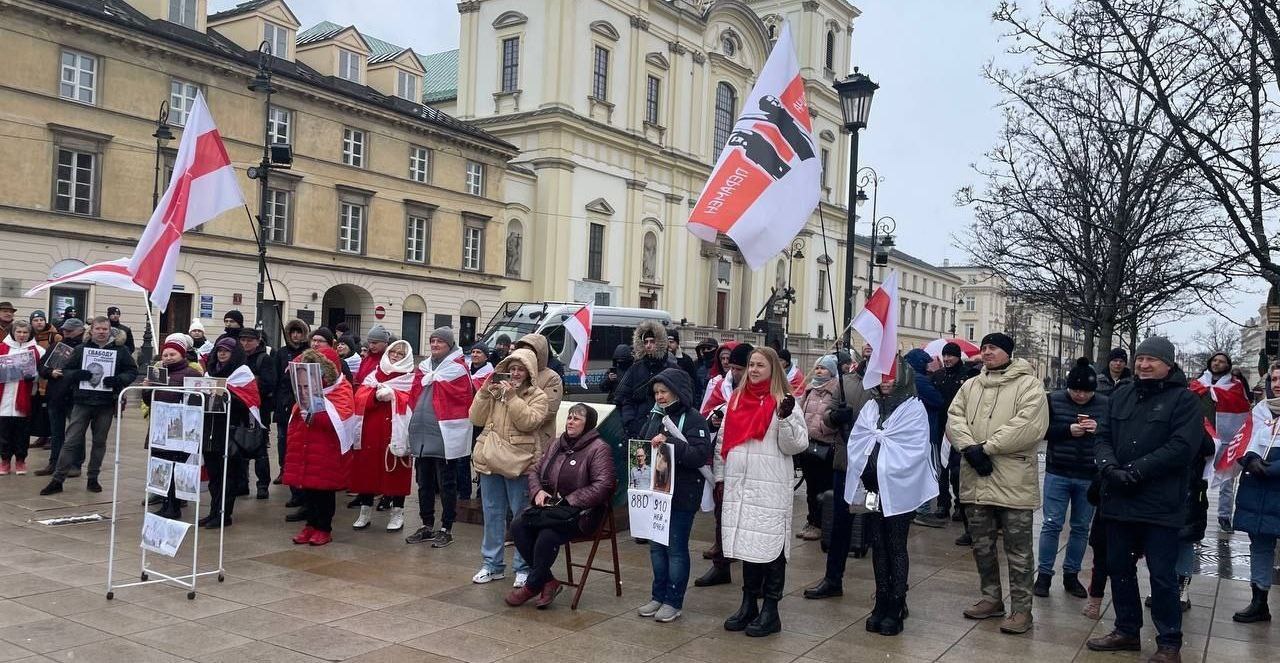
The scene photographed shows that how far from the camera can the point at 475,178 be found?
141 feet

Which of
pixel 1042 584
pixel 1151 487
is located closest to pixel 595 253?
pixel 1042 584

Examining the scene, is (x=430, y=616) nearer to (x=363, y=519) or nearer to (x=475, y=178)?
(x=363, y=519)

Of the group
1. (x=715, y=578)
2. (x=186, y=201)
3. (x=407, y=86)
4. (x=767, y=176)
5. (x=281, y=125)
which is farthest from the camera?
(x=407, y=86)

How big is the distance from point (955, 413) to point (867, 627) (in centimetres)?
162

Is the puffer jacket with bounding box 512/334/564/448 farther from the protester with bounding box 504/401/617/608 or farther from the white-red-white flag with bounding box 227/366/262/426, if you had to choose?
the white-red-white flag with bounding box 227/366/262/426

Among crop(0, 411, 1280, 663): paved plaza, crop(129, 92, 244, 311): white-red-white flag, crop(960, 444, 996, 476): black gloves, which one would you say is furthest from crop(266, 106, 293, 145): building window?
crop(960, 444, 996, 476): black gloves

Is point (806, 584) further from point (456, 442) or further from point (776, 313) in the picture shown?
point (776, 313)

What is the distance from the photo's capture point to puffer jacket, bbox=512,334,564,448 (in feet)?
24.7

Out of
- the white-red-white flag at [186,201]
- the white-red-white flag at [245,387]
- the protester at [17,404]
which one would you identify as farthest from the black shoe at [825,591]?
the protester at [17,404]

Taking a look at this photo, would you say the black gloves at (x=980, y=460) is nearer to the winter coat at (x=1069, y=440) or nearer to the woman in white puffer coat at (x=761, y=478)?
the winter coat at (x=1069, y=440)

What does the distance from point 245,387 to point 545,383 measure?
11.1 feet

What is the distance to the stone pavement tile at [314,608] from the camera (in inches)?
258

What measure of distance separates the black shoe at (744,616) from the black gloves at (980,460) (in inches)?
68.8

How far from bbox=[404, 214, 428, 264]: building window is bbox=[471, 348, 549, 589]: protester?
3362cm
